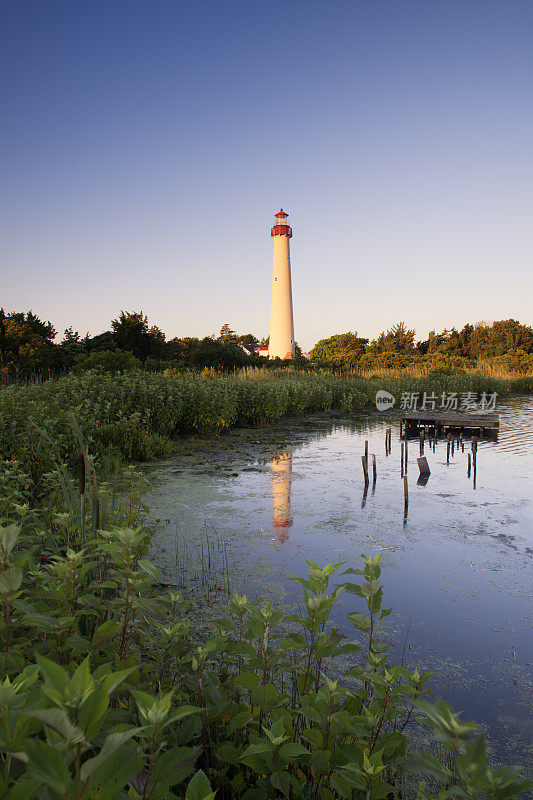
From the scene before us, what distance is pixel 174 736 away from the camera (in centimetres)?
129

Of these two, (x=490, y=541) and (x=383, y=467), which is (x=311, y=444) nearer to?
(x=383, y=467)

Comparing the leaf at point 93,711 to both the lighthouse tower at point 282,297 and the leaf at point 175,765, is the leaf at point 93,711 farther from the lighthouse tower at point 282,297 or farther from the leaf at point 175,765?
the lighthouse tower at point 282,297

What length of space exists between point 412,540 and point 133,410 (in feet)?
18.2

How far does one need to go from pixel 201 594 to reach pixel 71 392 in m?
5.38

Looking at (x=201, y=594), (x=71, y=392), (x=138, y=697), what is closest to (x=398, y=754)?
(x=138, y=697)

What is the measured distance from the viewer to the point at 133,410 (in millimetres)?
8523

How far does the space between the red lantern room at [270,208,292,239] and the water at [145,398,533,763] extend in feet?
91.1

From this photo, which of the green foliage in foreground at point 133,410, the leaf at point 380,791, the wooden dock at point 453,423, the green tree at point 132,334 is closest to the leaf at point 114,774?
the leaf at point 380,791

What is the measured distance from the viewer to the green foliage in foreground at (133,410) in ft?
18.1

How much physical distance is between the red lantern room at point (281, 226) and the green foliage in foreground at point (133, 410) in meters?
20.2

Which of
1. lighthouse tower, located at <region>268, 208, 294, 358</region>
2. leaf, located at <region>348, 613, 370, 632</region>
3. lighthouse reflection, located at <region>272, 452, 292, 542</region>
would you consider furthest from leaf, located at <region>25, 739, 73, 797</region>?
lighthouse tower, located at <region>268, 208, 294, 358</region>

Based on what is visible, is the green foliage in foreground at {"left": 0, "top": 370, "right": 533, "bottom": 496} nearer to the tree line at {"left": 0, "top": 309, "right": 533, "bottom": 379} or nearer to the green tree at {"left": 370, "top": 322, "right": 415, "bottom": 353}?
the tree line at {"left": 0, "top": 309, "right": 533, "bottom": 379}

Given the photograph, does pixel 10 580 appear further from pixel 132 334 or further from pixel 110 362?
pixel 132 334

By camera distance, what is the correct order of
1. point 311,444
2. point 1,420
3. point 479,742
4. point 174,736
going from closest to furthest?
point 479,742 → point 174,736 → point 1,420 → point 311,444
